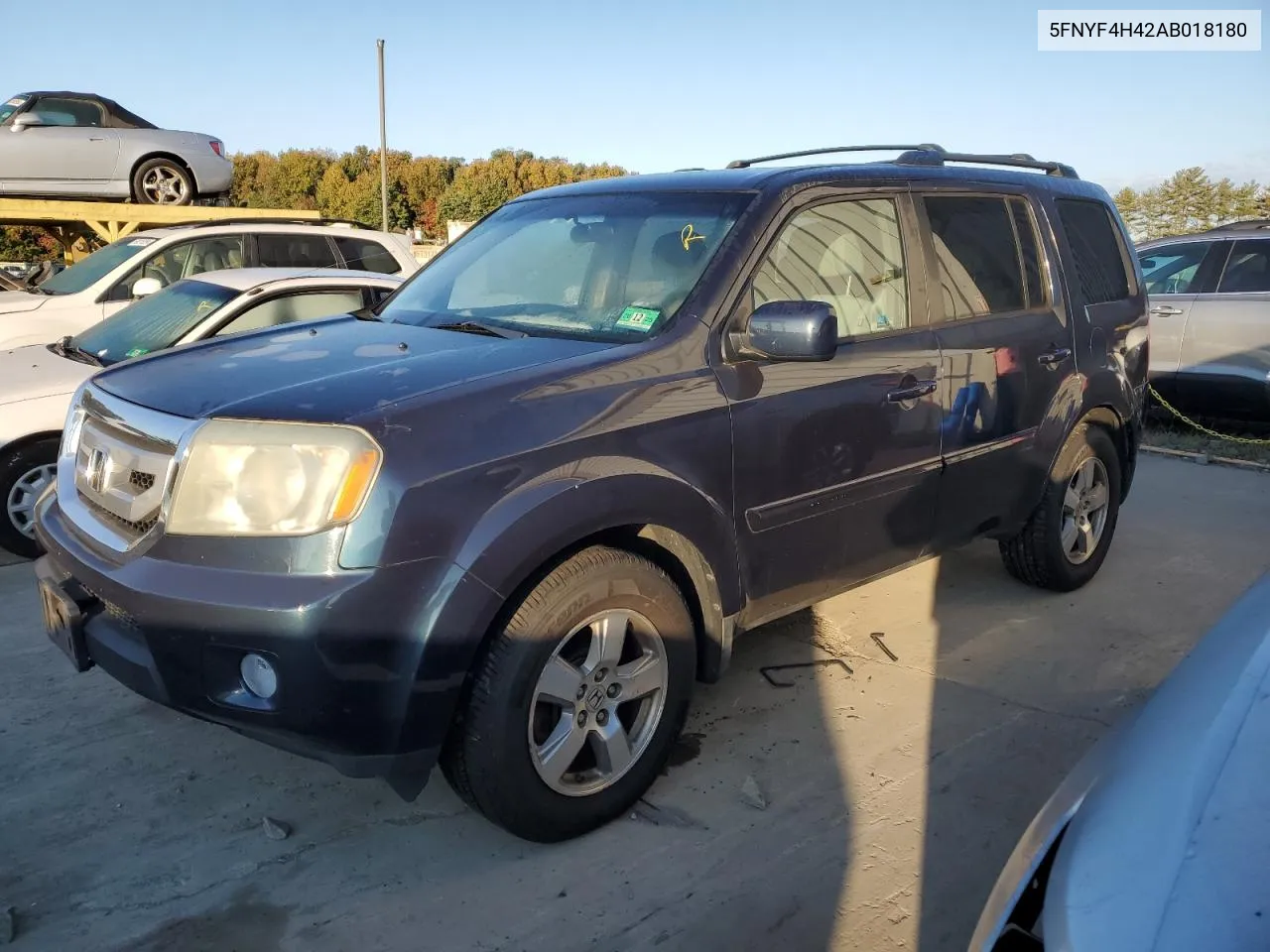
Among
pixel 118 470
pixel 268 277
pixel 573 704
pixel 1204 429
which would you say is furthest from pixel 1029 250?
pixel 1204 429

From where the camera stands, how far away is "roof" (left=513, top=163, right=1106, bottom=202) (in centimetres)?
357

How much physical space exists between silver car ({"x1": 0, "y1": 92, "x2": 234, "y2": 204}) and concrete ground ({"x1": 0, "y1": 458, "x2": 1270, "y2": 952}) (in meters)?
8.96

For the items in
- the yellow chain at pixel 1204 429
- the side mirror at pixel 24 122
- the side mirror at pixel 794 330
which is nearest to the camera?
the side mirror at pixel 794 330

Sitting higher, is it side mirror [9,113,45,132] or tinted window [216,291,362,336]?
side mirror [9,113,45,132]

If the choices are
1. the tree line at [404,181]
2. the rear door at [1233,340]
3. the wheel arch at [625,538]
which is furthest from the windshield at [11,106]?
the tree line at [404,181]

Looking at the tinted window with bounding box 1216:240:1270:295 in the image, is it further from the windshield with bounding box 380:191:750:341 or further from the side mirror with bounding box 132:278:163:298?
the side mirror with bounding box 132:278:163:298

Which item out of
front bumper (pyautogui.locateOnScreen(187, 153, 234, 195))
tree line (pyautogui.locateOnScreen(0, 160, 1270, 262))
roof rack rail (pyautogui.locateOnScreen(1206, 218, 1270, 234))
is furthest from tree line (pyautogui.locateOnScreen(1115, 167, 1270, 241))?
tree line (pyautogui.locateOnScreen(0, 160, 1270, 262))

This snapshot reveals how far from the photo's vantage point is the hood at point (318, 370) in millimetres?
2625

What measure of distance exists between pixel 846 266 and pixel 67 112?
11.4 metres

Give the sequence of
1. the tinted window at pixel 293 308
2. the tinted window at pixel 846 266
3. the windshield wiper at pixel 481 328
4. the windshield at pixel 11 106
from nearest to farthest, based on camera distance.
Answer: the windshield wiper at pixel 481 328
the tinted window at pixel 846 266
the tinted window at pixel 293 308
the windshield at pixel 11 106

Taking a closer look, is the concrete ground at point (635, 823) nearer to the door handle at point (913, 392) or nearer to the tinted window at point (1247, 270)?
the door handle at point (913, 392)

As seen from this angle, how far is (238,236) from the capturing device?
7.93 meters

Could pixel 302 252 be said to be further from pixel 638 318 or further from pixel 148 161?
pixel 638 318

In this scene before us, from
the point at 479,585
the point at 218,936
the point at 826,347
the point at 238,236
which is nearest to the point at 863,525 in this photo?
the point at 826,347
